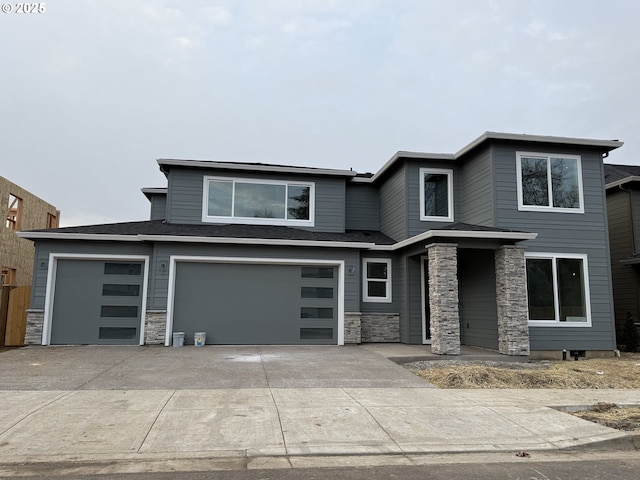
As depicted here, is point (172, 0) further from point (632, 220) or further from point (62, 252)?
point (632, 220)

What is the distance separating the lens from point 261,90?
21062mm

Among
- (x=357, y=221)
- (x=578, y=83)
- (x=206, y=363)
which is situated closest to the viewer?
(x=206, y=363)

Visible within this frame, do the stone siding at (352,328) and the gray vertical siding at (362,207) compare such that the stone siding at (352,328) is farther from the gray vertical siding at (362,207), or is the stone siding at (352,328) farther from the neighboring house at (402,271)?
the gray vertical siding at (362,207)

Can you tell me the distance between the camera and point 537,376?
8.80m

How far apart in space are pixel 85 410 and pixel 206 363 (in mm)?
3571

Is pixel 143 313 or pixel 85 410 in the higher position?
pixel 143 313

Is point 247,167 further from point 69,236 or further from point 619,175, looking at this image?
point 619,175

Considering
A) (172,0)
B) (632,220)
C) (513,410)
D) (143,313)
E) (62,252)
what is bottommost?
(513,410)

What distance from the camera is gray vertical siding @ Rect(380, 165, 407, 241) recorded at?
1352 cm

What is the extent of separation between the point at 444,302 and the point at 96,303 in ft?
30.5

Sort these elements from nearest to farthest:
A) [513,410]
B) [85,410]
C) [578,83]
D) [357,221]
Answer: [85,410], [513,410], [357,221], [578,83]

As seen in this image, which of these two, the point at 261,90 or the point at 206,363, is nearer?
the point at 206,363

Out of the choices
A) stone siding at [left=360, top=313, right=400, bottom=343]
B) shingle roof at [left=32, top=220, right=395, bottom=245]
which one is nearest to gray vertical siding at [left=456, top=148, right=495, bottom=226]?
shingle roof at [left=32, top=220, right=395, bottom=245]

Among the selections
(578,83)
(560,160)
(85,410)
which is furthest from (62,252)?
(578,83)
